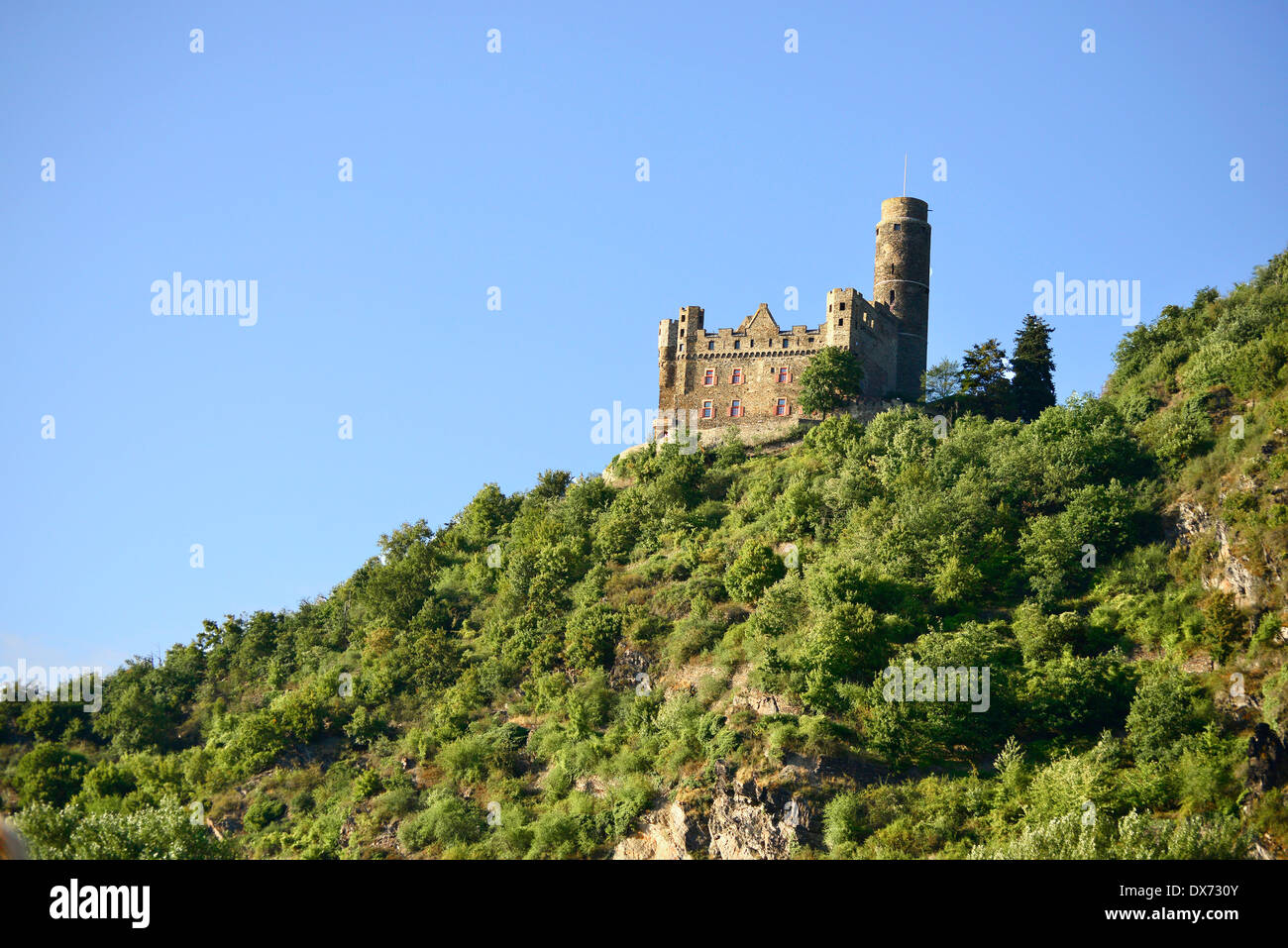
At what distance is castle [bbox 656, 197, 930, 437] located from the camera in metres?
86.3

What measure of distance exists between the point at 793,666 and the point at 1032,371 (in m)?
32.1

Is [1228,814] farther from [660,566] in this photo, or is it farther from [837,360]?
[837,360]

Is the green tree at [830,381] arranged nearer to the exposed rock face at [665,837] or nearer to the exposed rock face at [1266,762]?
the exposed rock face at [665,837]

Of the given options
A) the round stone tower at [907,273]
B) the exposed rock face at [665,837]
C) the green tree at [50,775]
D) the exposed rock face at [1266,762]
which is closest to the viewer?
the exposed rock face at [1266,762]

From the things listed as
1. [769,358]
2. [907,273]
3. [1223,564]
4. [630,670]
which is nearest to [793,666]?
[630,670]

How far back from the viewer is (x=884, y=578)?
64.1 m

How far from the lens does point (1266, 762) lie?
156 ft

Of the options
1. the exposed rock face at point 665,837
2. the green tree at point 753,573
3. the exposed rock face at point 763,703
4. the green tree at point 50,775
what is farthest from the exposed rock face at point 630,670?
the green tree at point 50,775

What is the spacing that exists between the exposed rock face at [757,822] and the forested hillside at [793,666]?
104 mm

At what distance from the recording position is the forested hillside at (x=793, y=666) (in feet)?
168

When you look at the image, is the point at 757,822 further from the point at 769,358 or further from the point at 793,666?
the point at 769,358

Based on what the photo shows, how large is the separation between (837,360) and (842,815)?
37.7 m

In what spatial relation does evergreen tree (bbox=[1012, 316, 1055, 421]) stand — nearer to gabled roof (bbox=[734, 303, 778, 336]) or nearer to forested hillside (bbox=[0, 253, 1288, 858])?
forested hillside (bbox=[0, 253, 1288, 858])
